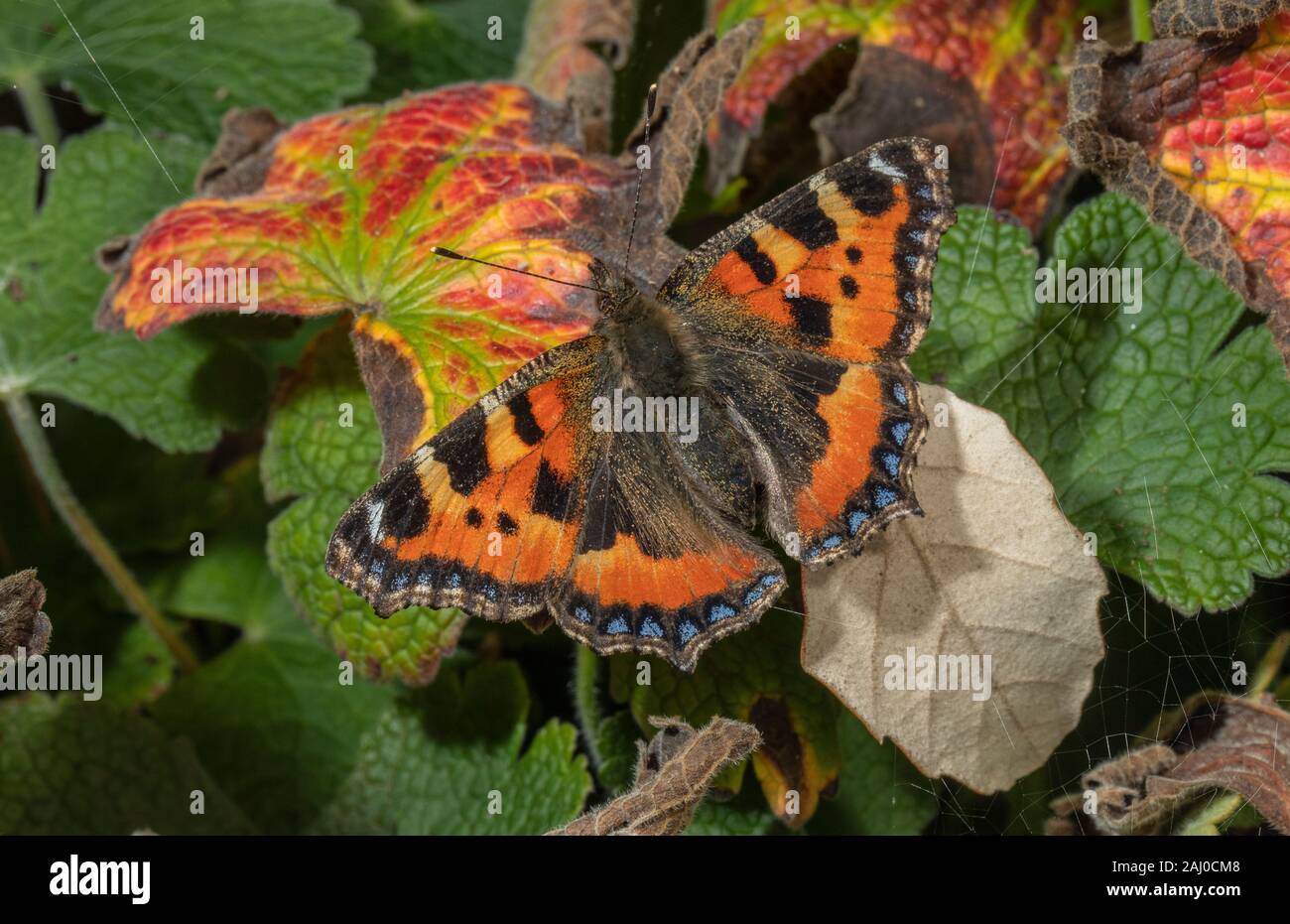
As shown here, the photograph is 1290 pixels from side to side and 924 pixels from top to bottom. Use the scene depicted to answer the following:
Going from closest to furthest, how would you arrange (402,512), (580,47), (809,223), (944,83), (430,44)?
(402,512), (809,223), (944,83), (580,47), (430,44)

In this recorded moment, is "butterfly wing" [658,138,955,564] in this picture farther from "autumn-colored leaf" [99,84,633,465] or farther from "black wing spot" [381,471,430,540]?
"black wing spot" [381,471,430,540]

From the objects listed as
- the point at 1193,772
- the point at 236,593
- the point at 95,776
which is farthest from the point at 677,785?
the point at 236,593

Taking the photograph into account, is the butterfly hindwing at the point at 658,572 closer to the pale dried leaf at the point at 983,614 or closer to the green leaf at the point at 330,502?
the pale dried leaf at the point at 983,614

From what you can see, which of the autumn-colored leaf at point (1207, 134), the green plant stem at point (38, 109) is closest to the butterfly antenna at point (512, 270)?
the autumn-colored leaf at point (1207, 134)

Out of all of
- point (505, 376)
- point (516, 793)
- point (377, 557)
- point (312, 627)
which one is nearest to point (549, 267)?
point (505, 376)

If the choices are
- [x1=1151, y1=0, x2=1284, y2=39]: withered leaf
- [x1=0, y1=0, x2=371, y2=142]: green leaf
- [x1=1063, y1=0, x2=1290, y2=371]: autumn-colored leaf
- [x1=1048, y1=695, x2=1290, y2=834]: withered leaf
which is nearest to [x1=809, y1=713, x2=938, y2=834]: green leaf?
[x1=1048, y1=695, x2=1290, y2=834]: withered leaf

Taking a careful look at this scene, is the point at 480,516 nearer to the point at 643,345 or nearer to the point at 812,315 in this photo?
the point at 643,345
